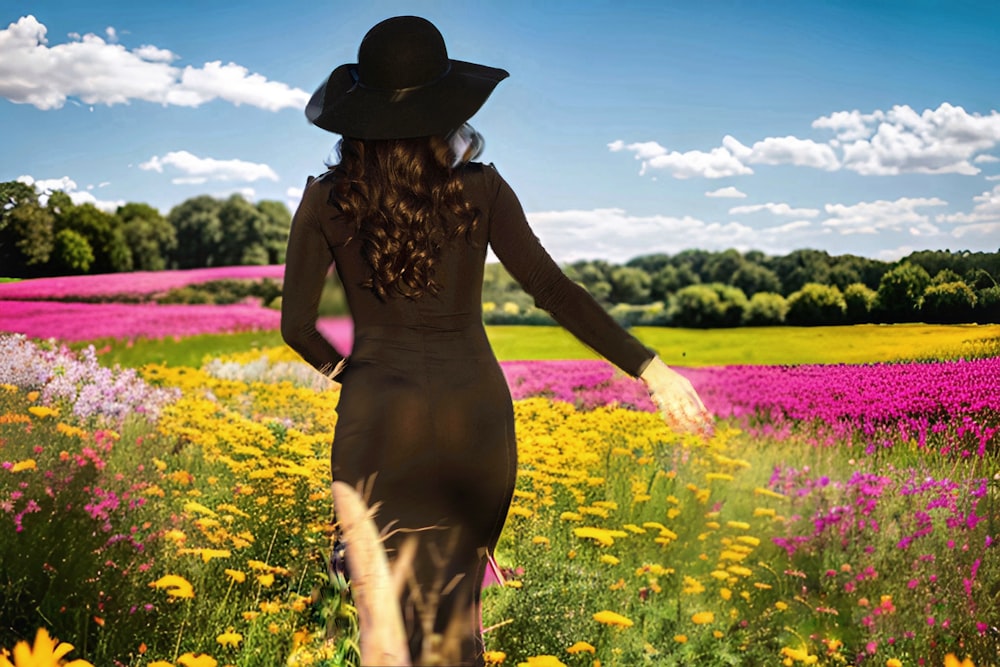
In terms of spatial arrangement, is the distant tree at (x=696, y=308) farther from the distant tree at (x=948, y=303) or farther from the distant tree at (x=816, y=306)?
the distant tree at (x=948, y=303)

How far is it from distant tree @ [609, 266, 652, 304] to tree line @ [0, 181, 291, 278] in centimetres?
204

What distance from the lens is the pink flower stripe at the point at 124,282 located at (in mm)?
5332

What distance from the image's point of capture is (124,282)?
5789mm

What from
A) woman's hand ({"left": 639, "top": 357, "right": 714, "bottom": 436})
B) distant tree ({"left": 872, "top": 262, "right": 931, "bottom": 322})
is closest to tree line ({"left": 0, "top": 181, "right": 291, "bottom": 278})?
distant tree ({"left": 872, "top": 262, "right": 931, "bottom": 322})

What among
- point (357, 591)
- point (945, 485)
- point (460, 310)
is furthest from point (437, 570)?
point (945, 485)

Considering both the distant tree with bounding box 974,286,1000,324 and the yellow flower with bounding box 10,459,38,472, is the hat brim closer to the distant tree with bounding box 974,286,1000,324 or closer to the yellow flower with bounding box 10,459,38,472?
the yellow flower with bounding box 10,459,38,472

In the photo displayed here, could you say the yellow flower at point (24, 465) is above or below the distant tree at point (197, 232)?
below

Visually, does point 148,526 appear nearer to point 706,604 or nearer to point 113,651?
point 113,651

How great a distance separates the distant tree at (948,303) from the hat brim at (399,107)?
3711mm

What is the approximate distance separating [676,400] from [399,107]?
882 mm

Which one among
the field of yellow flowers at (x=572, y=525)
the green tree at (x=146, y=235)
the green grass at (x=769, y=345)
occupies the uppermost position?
the green tree at (x=146, y=235)

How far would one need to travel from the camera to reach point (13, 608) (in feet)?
11.8

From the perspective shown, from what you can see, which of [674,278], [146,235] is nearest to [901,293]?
[674,278]

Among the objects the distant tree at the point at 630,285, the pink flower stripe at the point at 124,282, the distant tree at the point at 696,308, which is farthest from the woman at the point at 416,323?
the distant tree at the point at 630,285
